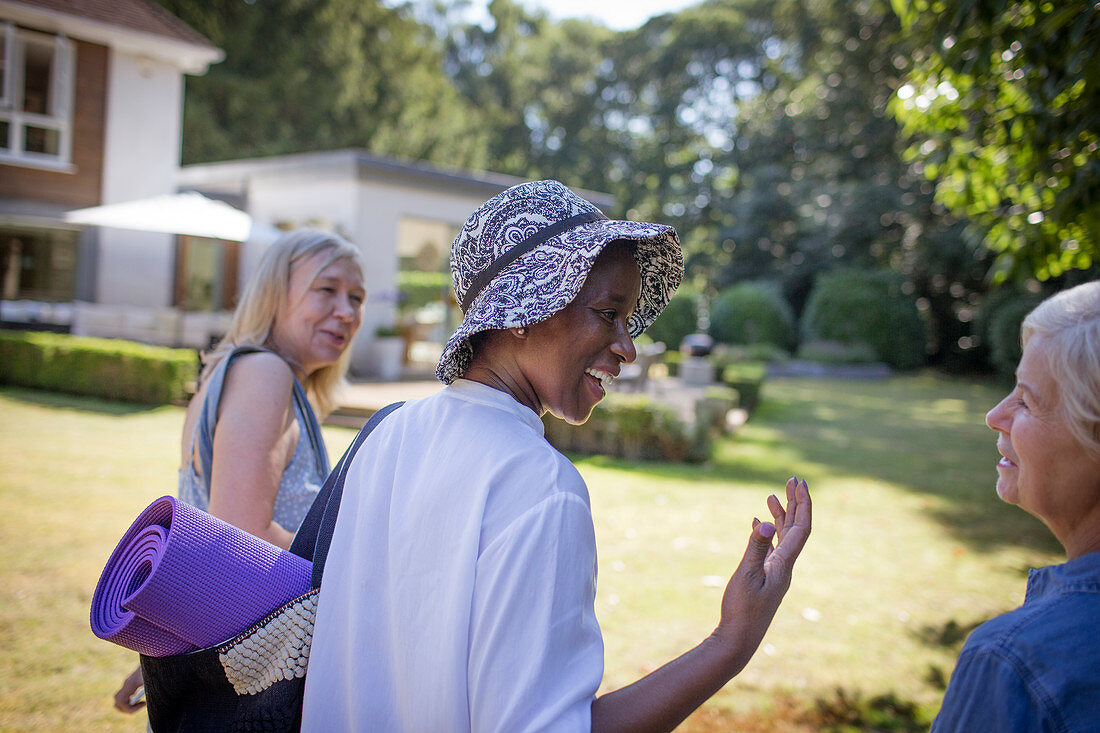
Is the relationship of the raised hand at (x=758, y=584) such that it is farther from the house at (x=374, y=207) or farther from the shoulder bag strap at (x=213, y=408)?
the house at (x=374, y=207)

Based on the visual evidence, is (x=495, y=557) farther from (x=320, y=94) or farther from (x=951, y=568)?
(x=320, y=94)

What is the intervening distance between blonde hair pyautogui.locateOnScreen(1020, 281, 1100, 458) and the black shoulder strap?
1381mm

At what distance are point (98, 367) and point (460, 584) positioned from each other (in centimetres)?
1335

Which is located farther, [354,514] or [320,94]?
[320,94]

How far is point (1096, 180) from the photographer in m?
3.74

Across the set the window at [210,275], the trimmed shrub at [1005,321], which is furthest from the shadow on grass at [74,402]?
the trimmed shrub at [1005,321]

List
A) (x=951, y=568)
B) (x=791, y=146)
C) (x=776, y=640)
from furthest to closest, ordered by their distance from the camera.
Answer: (x=791, y=146) → (x=951, y=568) → (x=776, y=640)

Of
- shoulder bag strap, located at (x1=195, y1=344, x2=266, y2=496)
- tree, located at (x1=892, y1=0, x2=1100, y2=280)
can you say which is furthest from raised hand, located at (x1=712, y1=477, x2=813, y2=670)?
tree, located at (x1=892, y1=0, x2=1100, y2=280)

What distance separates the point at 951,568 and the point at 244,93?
86.2ft

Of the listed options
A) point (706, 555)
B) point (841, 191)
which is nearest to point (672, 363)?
point (841, 191)

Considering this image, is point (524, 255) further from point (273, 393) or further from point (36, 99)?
point (36, 99)

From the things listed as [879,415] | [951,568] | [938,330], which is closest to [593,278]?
[951,568]

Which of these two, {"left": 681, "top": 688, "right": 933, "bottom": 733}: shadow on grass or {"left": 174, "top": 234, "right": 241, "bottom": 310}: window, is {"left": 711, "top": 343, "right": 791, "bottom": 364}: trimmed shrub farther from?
{"left": 681, "top": 688, "right": 933, "bottom": 733}: shadow on grass

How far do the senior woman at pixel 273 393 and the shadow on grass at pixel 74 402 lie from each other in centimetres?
1052
